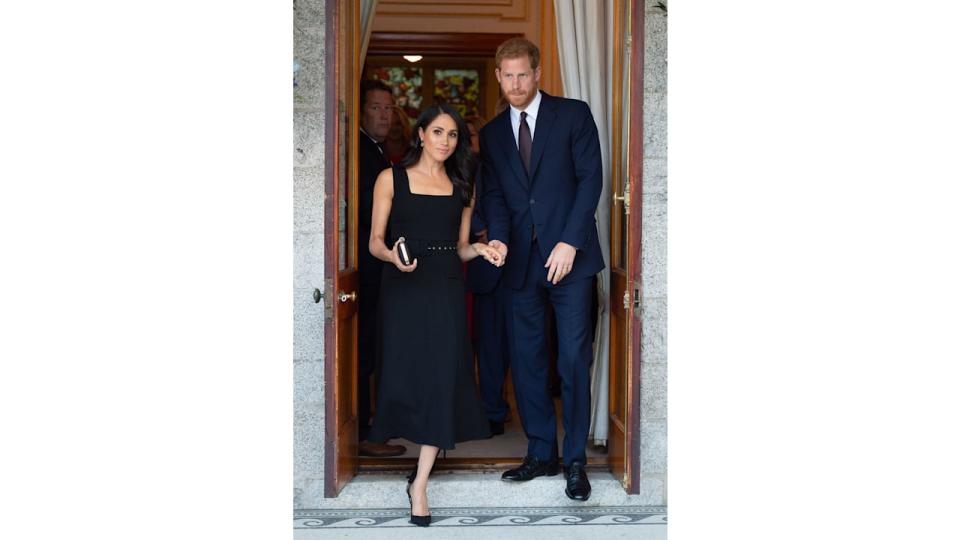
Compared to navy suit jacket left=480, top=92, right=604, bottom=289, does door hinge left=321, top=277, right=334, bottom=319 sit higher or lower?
lower

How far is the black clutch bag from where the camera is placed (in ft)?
12.8

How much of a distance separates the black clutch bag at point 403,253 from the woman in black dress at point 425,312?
97mm

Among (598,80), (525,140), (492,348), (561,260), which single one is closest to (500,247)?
(561,260)

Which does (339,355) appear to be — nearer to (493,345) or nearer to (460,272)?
(460,272)

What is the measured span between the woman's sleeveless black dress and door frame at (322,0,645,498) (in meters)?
0.22

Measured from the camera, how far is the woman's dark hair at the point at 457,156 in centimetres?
407

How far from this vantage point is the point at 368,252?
4652mm

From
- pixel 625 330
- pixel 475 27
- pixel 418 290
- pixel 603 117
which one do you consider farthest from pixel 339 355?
pixel 475 27

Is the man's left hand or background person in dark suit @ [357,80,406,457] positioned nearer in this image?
the man's left hand

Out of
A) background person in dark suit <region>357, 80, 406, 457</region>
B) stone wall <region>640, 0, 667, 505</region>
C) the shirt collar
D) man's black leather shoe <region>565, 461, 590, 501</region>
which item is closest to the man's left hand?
stone wall <region>640, 0, 667, 505</region>

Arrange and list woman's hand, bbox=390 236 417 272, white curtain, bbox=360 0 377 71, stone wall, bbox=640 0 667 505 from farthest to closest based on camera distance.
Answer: white curtain, bbox=360 0 377 71 → stone wall, bbox=640 0 667 505 → woman's hand, bbox=390 236 417 272

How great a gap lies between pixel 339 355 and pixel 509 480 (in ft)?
2.93

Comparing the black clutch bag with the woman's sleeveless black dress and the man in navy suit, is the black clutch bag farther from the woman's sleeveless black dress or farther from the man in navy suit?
the man in navy suit

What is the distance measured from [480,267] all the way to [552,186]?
0.57m
